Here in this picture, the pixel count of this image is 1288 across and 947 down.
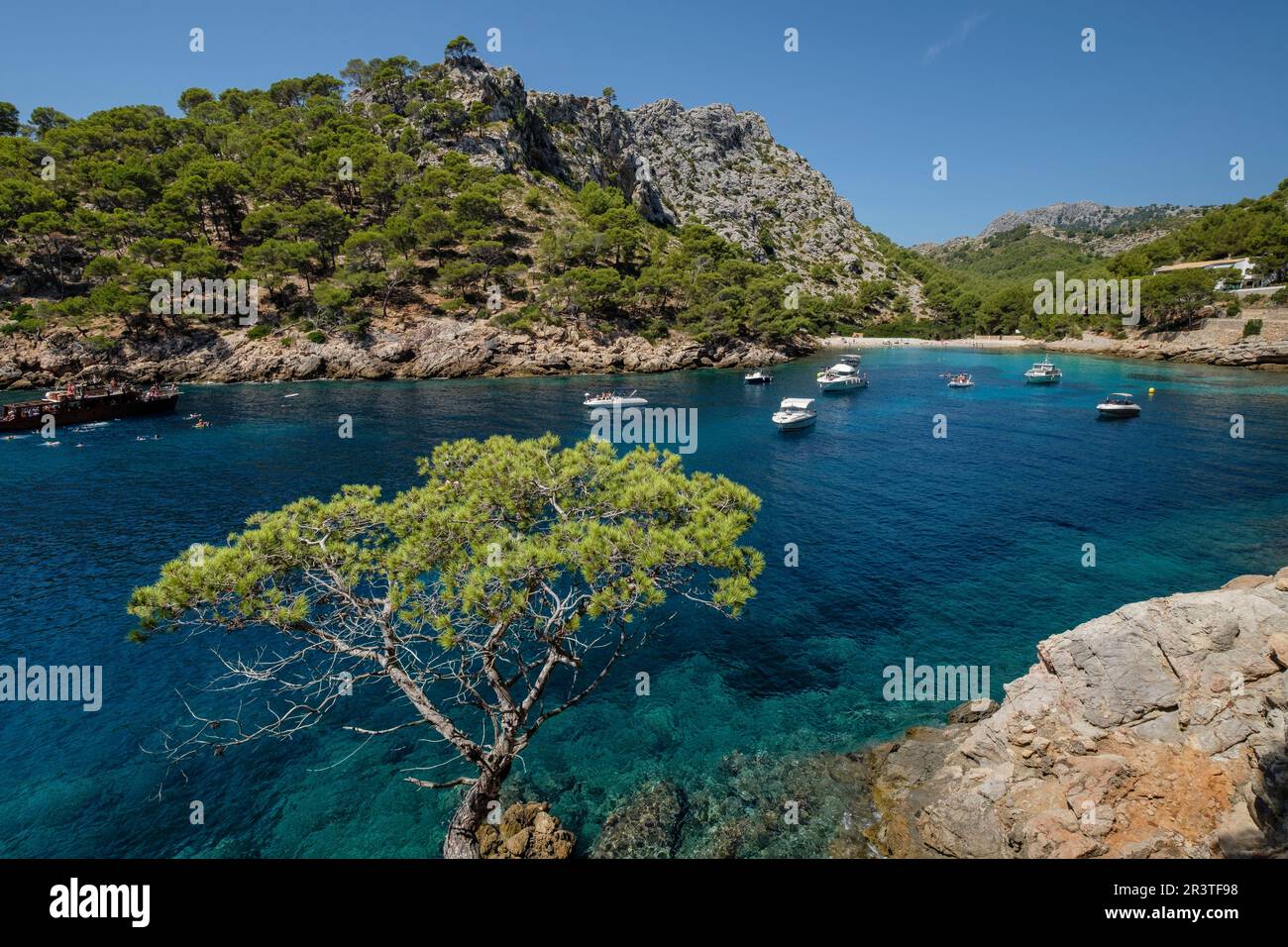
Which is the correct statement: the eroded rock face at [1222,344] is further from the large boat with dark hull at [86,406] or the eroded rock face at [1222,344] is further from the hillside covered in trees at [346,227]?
the large boat with dark hull at [86,406]

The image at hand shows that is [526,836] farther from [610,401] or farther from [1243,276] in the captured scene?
[1243,276]

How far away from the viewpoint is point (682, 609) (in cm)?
2848

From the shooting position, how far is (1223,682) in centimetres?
1448

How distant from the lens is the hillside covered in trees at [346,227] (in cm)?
9200

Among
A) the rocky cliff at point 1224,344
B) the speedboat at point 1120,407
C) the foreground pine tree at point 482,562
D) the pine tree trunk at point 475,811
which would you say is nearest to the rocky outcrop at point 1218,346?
the rocky cliff at point 1224,344

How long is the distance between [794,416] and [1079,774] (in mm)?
50648

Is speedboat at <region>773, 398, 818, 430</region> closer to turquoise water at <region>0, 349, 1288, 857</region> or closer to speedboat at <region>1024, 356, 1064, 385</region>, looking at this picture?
turquoise water at <region>0, 349, 1288, 857</region>

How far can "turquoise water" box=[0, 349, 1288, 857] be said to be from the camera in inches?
685

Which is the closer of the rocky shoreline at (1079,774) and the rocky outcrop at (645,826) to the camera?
the rocky shoreline at (1079,774)

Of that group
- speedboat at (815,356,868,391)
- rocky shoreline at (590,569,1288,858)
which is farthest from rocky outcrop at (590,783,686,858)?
speedboat at (815,356,868,391)

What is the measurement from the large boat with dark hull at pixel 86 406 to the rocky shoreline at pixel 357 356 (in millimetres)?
16440

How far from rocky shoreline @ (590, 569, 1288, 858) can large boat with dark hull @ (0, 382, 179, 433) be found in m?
78.8

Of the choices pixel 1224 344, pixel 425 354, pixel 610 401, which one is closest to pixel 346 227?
pixel 425 354

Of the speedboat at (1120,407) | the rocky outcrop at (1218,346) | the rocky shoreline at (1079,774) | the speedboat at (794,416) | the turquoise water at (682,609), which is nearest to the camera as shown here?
the rocky shoreline at (1079,774)
